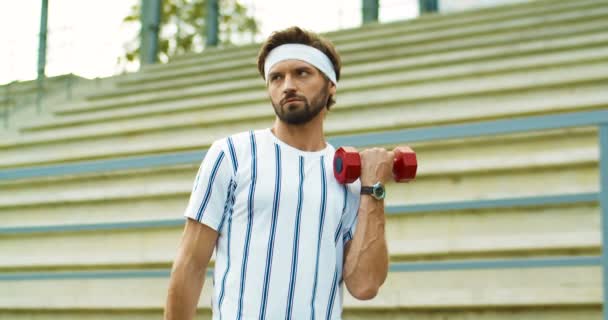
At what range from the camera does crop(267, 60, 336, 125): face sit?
172cm

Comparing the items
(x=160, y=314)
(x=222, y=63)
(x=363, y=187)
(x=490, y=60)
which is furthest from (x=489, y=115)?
(x=222, y=63)

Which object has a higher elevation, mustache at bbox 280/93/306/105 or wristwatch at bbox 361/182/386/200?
mustache at bbox 280/93/306/105

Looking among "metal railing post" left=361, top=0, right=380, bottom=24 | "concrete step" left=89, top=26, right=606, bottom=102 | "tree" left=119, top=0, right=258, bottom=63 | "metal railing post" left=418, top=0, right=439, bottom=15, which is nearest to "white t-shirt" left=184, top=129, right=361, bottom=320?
"concrete step" left=89, top=26, right=606, bottom=102

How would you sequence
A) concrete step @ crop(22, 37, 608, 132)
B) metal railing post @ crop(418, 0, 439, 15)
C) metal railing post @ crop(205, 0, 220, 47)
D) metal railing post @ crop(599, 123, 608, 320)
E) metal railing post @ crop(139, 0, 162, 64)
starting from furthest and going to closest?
metal railing post @ crop(205, 0, 220, 47) → metal railing post @ crop(139, 0, 162, 64) → metal railing post @ crop(418, 0, 439, 15) → concrete step @ crop(22, 37, 608, 132) → metal railing post @ crop(599, 123, 608, 320)

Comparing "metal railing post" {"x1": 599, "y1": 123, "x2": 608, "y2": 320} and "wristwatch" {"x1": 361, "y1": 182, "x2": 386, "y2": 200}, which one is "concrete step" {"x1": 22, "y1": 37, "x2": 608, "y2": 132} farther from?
"wristwatch" {"x1": 361, "y1": 182, "x2": 386, "y2": 200}

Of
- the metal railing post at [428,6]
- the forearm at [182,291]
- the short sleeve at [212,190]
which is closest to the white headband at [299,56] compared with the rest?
the short sleeve at [212,190]

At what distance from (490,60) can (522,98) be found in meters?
1.07

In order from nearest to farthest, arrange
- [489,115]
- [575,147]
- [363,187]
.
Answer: [363,187] < [575,147] < [489,115]

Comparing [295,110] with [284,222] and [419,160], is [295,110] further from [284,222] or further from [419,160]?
[419,160]

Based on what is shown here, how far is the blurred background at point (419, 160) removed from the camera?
11.1 feet

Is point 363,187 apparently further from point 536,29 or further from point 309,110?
point 536,29

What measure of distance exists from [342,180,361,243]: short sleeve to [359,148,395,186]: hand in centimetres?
6

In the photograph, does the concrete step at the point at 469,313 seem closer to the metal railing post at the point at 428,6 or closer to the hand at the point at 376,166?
the hand at the point at 376,166

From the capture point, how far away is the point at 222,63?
786 cm
